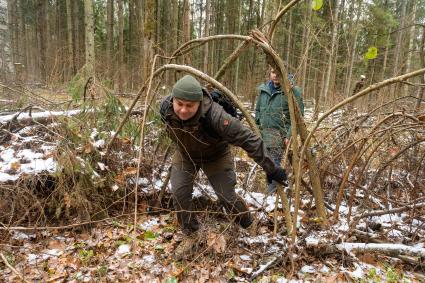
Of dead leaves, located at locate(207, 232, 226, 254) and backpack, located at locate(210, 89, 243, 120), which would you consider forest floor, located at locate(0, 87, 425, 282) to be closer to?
dead leaves, located at locate(207, 232, 226, 254)

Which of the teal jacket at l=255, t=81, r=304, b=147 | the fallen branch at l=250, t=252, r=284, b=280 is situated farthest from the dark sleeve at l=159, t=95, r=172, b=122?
the fallen branch at l=250, t=252, r=284, b=280

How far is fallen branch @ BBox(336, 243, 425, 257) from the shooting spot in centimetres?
281

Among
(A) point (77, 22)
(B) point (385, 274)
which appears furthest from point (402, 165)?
(A) point (77, 22)

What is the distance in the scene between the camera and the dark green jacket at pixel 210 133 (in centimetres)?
284

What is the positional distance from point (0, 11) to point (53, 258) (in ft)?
51.0

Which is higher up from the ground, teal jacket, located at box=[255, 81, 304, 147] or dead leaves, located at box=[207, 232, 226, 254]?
teal jacket, located at box=[255, 81, 304, 147]

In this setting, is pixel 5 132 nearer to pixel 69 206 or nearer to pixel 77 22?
pixel 69 206

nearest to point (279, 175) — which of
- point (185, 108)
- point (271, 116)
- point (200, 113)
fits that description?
point (200, 113)

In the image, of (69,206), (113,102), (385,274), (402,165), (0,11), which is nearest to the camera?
(385,274)

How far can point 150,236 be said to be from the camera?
140 inches

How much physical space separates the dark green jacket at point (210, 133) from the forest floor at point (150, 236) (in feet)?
2.31

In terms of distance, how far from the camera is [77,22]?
19.7 metres

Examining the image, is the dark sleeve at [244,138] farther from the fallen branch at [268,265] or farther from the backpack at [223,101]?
the fallen branch at [268,265]

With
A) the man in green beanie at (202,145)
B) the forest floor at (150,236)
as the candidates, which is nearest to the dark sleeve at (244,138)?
the man in green beanie at (202,145)
